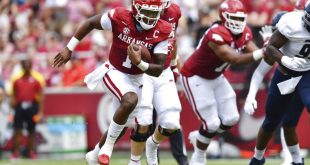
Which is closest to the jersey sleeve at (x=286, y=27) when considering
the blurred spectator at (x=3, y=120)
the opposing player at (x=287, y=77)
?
the opposing player at (x=287, y=77)

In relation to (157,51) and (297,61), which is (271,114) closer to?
(297,61)

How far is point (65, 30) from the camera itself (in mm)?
17156

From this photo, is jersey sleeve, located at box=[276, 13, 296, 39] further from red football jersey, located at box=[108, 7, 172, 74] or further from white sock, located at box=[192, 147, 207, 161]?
white sock, located at box=[192, 147, 207, 161]

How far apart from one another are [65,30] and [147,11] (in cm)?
880

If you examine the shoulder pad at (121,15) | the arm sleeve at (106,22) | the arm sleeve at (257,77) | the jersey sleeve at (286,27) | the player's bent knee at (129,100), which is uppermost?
the shoulder pad at (121,15)

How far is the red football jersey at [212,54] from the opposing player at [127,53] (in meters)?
0.77

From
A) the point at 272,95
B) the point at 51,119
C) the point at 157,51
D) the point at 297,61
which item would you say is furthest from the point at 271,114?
the point at 51,119

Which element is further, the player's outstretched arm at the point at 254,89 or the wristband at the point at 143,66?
the player's outstretched arm at the point at 254,89

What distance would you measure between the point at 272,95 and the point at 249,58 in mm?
842

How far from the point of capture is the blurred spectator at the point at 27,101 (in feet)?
46.5

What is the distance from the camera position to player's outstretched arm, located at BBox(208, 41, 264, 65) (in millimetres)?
8227

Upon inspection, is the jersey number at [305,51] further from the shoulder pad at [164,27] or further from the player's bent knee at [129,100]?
the player's bent knee at [129,100]

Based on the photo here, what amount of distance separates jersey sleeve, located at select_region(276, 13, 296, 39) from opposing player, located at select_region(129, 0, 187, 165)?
1.18 m

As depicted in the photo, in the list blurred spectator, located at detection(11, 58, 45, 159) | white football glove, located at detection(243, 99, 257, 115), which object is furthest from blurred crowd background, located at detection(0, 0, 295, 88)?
white football glove, located at detection(243, 99, 257, 115)
